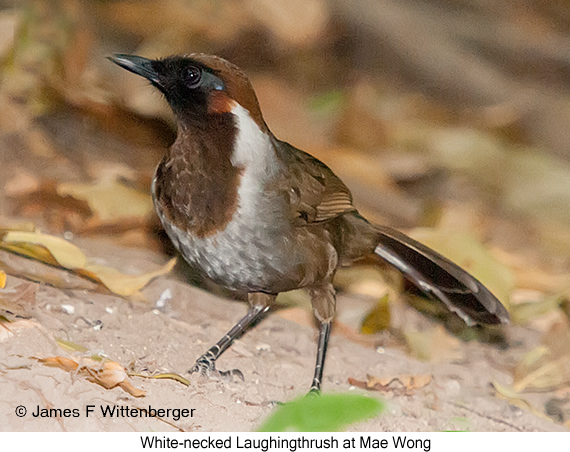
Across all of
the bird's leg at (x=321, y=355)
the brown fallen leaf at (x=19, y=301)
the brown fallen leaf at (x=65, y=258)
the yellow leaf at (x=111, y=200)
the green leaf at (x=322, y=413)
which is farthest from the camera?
the yellow leaf at (x=111, y=200)

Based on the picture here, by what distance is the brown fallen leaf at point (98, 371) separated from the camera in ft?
7.64

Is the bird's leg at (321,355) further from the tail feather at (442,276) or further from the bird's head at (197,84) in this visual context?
the bird's head at (197,84)

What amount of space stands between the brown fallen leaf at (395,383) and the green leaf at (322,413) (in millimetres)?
129

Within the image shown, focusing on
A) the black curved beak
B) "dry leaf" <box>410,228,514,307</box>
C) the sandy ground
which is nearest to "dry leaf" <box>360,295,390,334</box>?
the sandy ground

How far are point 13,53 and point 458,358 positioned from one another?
2455mm

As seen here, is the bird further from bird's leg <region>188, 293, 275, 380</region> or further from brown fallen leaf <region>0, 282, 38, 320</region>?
brown fallen leaf <region>0, 282, 38, 320</region>

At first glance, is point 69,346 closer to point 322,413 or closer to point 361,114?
point 322,413

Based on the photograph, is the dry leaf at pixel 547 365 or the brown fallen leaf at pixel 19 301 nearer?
the brown fallen leaf at pixel 19 301

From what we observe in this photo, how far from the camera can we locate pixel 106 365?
7.88 ft

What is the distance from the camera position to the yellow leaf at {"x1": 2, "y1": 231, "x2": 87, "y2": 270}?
2879mm

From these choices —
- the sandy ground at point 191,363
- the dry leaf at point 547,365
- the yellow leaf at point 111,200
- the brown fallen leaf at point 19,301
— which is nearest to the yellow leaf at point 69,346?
the sandy ground at point 191,363

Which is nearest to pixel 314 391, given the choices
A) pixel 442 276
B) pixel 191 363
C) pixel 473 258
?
pixel 191 363

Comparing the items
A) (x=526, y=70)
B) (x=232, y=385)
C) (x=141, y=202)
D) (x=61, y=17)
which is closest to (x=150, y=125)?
(x=141, y=202)

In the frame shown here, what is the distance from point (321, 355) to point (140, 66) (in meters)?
1.25
